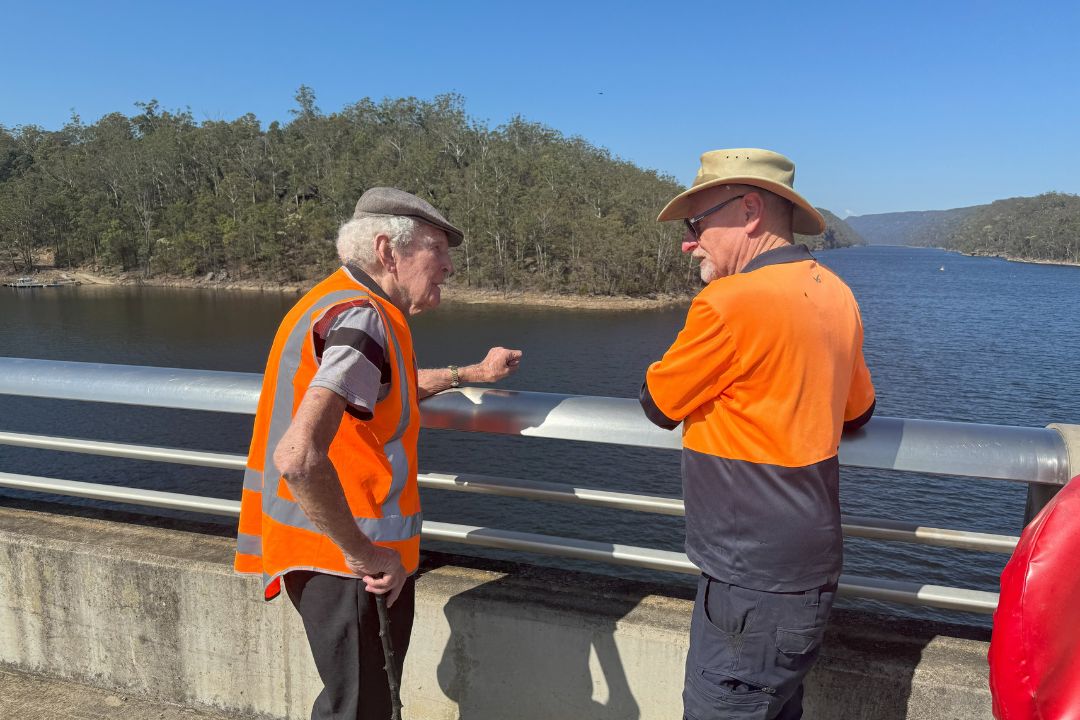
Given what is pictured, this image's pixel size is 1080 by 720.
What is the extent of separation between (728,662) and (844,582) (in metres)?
0.54

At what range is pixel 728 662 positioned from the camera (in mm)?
1655

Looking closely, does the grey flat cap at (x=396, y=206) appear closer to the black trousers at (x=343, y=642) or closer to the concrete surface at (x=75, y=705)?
the black trousers at (x=343, y=642)

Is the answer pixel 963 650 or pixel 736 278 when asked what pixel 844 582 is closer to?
pixel 963 650

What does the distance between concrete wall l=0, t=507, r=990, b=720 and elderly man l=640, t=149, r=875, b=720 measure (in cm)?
45

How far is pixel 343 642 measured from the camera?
1.76m

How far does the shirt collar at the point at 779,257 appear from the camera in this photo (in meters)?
1.69

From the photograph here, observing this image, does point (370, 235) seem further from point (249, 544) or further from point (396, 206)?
point (249, 544)

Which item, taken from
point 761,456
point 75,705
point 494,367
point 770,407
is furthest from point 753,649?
point 75,705

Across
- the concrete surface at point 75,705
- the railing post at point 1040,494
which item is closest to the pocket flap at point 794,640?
the railing post at point 1040,494

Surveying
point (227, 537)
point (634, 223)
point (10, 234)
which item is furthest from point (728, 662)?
point (10, 234)

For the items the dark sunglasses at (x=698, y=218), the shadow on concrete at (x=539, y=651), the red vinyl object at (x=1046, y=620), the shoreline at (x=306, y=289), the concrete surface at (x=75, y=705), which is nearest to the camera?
the red vinyl object at (x=1046, y=620)

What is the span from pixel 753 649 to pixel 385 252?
121cm

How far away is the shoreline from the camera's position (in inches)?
2643

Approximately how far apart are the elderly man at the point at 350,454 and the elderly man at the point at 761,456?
1.94ft
